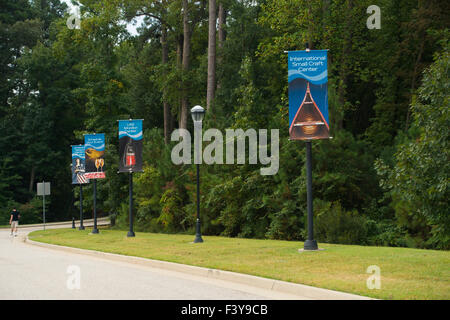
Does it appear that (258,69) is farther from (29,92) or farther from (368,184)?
(29,92)

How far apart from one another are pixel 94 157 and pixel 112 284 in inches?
834

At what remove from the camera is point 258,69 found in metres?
37.4

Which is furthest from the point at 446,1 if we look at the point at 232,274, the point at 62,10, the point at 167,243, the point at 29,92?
the point at 62,10

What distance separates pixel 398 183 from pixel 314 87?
4280mm

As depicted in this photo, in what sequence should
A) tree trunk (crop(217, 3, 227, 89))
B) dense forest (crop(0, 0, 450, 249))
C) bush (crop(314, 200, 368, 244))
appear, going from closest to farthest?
dense forest (crop(0, 0, 450, 249)), bush (crop(314, 200, 368, 244)), tree trunk (crop(217, 3, 227, 89))

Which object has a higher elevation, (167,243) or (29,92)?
(29,92)

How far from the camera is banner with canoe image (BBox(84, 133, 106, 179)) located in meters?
32.7

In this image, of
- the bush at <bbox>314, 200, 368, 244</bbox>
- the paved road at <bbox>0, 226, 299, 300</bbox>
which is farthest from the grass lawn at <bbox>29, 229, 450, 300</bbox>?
the bush at <bbox>314, 200, 368, 244</bbox>

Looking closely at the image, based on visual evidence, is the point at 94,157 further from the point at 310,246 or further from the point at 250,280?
the point at 250,280

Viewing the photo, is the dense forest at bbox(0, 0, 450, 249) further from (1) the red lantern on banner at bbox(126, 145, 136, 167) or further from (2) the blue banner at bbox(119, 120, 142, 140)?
(2) the blue banner at bbox(119, 120, 142, 140)

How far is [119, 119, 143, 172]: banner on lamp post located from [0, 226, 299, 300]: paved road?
37.9 feet

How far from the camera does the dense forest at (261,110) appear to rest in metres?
23.0

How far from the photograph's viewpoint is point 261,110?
99.0 feet

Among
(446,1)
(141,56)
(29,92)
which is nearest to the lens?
(446,1)
